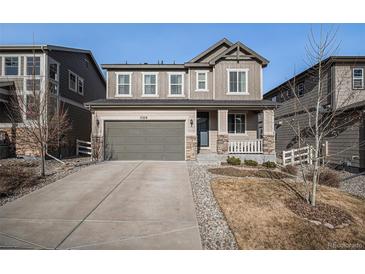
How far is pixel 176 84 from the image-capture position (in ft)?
52.6

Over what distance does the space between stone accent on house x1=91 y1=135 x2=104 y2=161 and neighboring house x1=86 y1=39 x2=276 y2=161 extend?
6 centimetres

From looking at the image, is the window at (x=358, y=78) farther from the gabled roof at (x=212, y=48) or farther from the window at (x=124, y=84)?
the window at (x=124, y=84)

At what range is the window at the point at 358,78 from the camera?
1428cm

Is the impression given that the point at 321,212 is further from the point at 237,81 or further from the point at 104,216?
the point at 237,81

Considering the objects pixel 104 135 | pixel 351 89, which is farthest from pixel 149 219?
pixel 351 89

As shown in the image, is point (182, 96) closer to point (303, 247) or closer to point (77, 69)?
point (77, 69)

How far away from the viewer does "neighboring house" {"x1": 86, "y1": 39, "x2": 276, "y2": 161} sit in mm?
13703

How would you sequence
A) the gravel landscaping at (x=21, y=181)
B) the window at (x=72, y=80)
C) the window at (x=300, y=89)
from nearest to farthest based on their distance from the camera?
the gravel landscaping at (x=21, y=181), the window at (x=300, y=89), the window at (x=72, y=80)

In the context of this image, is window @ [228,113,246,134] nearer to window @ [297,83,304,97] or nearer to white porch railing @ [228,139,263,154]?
white porch railing @ [228,139,263,154]

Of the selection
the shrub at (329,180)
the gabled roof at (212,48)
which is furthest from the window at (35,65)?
the shrub at (329,180)

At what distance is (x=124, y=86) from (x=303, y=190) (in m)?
13.0

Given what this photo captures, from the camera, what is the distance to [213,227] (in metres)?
4.94

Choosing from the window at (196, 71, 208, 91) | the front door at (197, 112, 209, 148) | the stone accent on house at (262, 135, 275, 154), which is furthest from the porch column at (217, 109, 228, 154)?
the window at (196, 71, 208, 91)

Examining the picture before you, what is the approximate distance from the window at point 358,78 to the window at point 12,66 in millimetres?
22046
